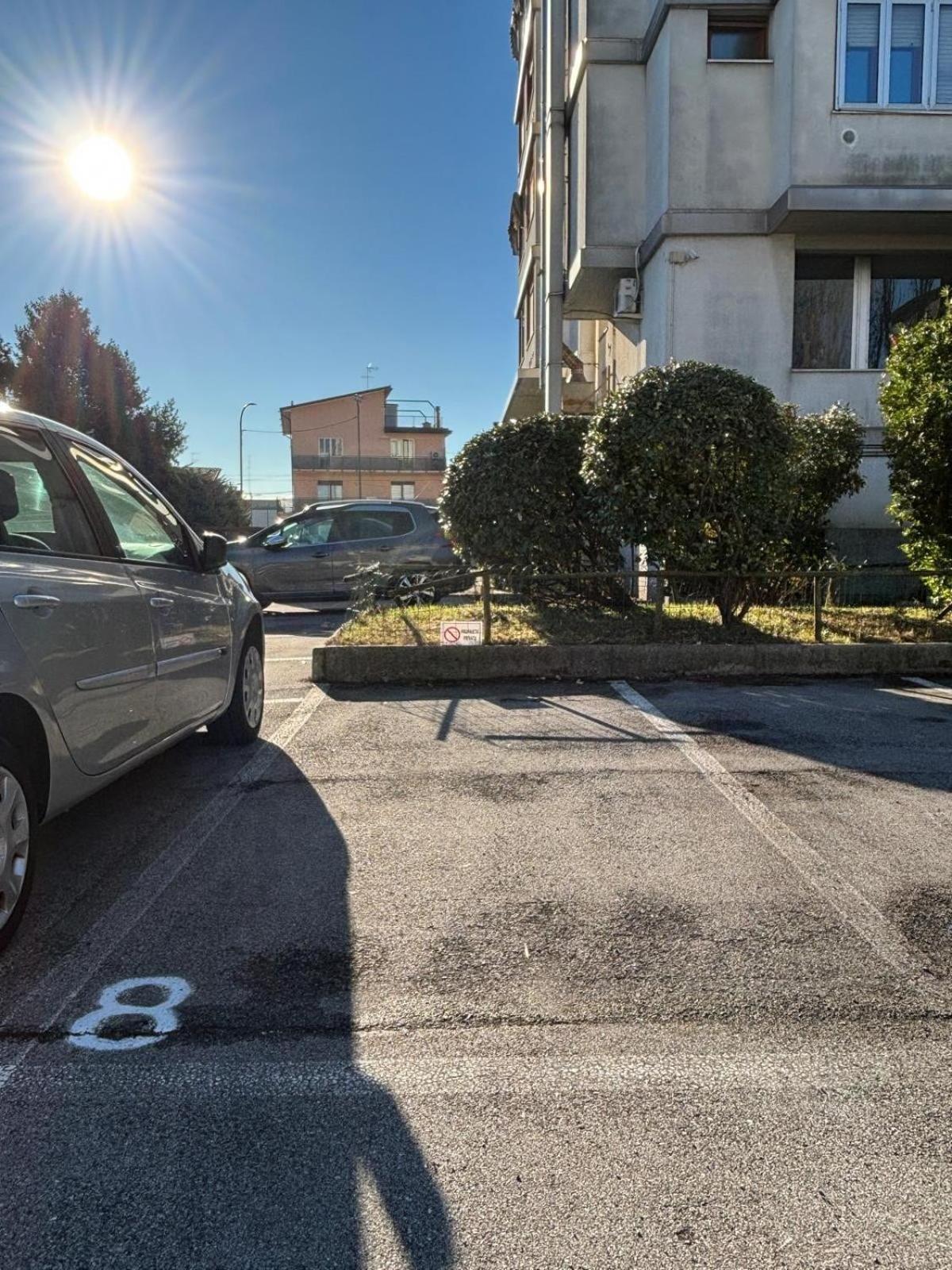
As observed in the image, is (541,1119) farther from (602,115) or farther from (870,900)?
(602,115)

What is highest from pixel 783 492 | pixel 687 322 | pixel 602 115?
pixel 602 115

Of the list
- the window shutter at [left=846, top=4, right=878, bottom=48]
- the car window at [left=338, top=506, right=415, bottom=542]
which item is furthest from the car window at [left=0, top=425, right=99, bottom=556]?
the window shutter at [left=846, top=4, right=878, bottom=48]

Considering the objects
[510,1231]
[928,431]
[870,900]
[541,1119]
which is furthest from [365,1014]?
[928,431]

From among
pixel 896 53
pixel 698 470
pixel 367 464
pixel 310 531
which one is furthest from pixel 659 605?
pixel 367 464

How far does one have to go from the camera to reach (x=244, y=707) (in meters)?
5.59

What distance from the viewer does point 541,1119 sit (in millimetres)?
2186

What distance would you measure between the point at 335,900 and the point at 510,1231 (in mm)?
1715

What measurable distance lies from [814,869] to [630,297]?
12.3 m

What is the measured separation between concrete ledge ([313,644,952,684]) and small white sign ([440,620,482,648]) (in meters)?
0.12

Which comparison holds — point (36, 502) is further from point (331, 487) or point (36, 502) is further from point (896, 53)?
point (331, 487)

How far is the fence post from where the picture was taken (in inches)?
319

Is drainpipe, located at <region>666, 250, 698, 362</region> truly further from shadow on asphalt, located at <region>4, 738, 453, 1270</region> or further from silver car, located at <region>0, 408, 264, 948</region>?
shadow on asphalt, located at <region>4, 738, 453, 1270</region>

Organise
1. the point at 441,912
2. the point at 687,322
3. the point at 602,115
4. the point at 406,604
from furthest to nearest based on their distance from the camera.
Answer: the point at 602,115, the point at 687,322, the point at 406,604, the point at 441,912

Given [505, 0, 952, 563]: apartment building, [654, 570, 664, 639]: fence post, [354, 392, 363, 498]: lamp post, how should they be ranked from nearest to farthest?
1. [654, 570, 664, 639]: fence post
2. [505, 0, 952, 563]: apartment building
3. [354, 392, 363, 498]: lamp post
